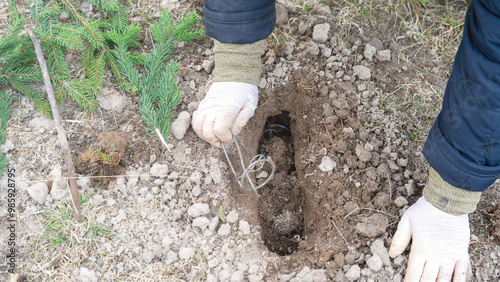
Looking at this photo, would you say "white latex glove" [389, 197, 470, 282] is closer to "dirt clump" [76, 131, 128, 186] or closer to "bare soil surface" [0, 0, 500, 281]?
"bare soil surface" [0, 0, 500, 281]

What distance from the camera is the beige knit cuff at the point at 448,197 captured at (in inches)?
77.5

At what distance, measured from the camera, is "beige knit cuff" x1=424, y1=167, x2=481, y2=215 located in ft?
6.46

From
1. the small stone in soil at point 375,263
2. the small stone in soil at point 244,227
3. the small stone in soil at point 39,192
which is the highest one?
the small stone in soil at point 39,192

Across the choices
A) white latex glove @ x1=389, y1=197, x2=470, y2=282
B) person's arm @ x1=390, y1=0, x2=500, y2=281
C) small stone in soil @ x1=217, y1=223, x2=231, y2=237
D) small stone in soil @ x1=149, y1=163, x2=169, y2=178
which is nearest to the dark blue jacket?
person's arm @ x1=390, y1=0, x2=500, y2=281

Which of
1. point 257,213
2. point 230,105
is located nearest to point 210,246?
point 257,213

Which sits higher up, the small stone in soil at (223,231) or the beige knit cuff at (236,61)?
the beige knit cuff at (236,61)

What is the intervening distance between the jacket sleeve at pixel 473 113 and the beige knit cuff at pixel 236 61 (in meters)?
1.11

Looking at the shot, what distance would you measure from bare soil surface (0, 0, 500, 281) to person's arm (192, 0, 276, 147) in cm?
13

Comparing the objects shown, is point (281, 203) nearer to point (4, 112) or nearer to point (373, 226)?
point (373, 226)

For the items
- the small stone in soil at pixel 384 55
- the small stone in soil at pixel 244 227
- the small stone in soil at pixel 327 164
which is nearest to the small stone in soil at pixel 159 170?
the small stone in soil at pixel 244 227

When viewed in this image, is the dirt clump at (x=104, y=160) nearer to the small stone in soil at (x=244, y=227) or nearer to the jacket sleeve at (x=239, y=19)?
the small stone in soil at (x=244, y=227)

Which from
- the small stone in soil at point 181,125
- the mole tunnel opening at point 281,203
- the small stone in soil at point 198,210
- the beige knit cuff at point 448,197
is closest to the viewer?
the beige knit cuff at point 448,197

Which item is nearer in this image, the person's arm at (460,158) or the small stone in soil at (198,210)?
the person's arm at (460,158)

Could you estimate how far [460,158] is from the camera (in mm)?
1819
